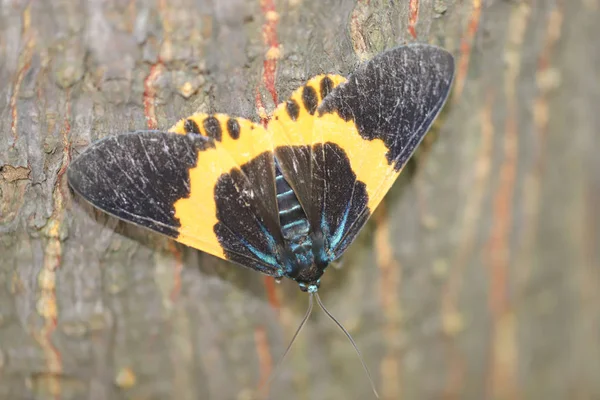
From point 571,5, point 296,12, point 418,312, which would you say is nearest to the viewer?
point 296,12

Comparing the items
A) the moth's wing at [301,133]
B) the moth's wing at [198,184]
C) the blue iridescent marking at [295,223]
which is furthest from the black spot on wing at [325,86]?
the blue iridescent marking at [295,223]

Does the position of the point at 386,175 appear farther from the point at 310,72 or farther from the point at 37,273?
the point at 37,273

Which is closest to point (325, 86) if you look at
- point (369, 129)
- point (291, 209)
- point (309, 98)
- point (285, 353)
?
point (309, 98)

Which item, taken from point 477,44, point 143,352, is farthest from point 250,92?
point 143,352

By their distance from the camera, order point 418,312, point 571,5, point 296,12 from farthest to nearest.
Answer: point 418,312 < point 571,5 < point 296,12

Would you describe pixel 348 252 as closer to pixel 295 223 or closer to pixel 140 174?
pixel 295 223

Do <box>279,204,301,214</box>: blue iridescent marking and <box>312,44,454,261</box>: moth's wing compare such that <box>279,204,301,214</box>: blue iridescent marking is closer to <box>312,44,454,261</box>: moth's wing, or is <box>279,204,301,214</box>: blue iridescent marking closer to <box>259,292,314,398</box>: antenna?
<box>312,44,454,261</box>: moth's wing

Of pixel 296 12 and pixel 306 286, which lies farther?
pixel 306 286

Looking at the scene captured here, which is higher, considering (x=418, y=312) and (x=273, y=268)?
(x=273, y=268)
